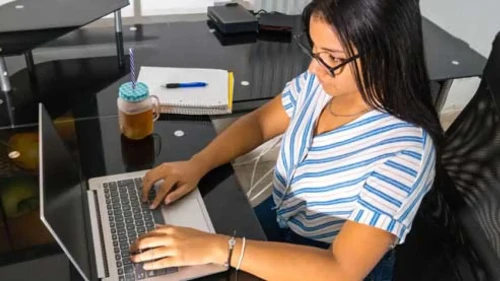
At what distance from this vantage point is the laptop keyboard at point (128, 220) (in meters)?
0.87

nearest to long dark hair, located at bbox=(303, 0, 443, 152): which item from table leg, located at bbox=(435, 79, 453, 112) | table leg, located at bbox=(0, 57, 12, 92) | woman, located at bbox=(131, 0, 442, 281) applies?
woman, located at bbox=(131, 0, 442, 281)

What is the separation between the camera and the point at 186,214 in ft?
3.26

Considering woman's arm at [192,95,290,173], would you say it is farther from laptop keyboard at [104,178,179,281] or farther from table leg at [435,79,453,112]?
table leg at [435,79,453,112]

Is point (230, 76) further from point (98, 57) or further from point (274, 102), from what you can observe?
point (98, 57)

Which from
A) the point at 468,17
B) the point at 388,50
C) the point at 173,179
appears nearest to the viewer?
the point at 388,50

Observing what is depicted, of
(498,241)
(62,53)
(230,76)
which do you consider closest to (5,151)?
(62,53)

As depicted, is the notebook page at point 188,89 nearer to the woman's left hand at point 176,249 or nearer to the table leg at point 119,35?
the table leg at point 119,35

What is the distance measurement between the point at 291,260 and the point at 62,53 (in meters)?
1.01

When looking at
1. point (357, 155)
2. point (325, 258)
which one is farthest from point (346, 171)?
point (325, 258)

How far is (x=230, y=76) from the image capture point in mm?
1394

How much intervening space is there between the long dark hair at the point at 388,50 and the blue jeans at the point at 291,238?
38cm

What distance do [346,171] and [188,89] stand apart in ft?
1.80

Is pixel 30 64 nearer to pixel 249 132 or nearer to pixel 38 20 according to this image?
pixel 38 20

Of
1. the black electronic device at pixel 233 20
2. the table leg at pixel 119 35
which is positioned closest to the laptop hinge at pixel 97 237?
the table leg at pixel 119 35
